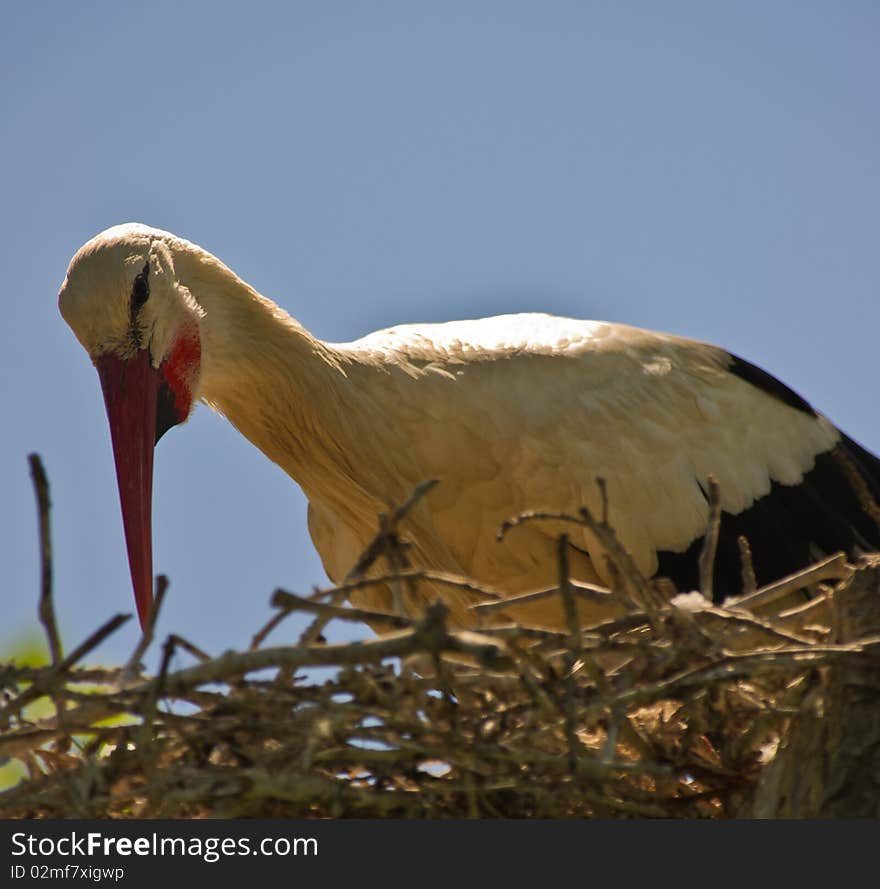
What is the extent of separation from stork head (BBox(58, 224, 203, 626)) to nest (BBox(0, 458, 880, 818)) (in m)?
1.19

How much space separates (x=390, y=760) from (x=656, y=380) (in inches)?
76.9

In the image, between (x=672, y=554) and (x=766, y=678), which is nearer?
(x=766, y=678)

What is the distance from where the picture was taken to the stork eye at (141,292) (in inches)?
147

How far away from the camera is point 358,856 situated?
225cm

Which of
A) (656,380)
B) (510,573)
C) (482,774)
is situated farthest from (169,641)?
(656,380)

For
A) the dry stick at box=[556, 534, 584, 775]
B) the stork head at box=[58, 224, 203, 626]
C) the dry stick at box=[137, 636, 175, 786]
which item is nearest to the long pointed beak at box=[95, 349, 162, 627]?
the stork head at box=[58, 224, 203, 626]

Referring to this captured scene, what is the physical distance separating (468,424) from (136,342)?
83 centimetres

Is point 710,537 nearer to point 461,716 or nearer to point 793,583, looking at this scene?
point 793,583

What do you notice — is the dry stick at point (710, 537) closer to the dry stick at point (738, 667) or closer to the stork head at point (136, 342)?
the dry stick at point (738, 667)

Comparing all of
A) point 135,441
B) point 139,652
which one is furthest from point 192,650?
point 135,441

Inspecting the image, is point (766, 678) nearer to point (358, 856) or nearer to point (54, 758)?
point (358, 856)

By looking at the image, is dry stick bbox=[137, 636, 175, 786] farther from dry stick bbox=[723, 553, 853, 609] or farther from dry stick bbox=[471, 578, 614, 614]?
dry stick bbox=[723, 553, 853, 609]

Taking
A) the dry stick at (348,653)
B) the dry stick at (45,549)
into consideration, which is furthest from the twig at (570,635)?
the dry stick at (45,549)

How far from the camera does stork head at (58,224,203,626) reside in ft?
12.0
